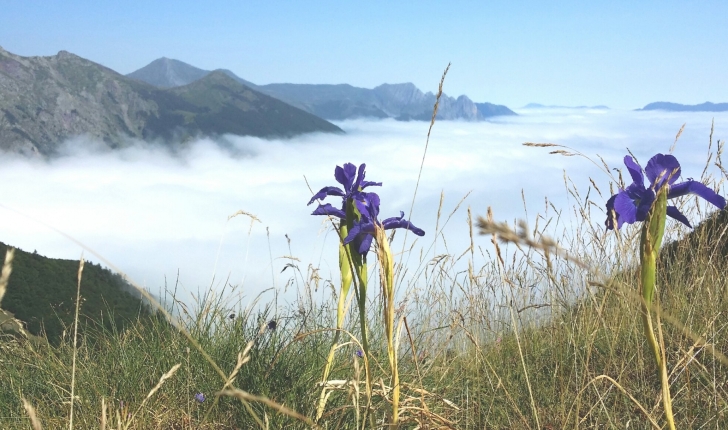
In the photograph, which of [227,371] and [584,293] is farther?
[584,293]

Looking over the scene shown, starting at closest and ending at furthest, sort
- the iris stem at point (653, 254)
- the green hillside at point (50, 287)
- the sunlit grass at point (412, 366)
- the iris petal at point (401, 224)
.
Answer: the iris stem at point (653, 254) < the iris petal at point (401, 224) < the sunlit grass at point (412, 366) < the green hillside at point (50, 287)

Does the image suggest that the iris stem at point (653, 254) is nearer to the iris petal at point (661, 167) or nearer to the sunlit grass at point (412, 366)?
the iris petal at point (661, 167)

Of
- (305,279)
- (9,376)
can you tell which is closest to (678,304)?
(305,279)

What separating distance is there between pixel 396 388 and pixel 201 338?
1.80 meters

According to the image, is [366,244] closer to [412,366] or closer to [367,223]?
[367,223]

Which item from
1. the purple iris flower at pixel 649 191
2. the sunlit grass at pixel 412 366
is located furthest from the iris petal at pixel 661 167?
the sunlit grass at pixel 412 366

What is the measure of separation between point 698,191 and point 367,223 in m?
0.95

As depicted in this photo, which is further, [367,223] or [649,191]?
[367,223]

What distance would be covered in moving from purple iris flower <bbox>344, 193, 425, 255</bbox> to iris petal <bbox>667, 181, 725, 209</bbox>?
791 millimetres

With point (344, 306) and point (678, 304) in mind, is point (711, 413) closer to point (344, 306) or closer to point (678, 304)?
point (678, 304)

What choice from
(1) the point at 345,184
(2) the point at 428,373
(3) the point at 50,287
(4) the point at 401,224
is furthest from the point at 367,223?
(3) the point at 50,287

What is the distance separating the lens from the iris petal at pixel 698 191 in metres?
1.53

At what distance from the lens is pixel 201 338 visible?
3.24 m

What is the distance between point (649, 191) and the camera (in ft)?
4.98
